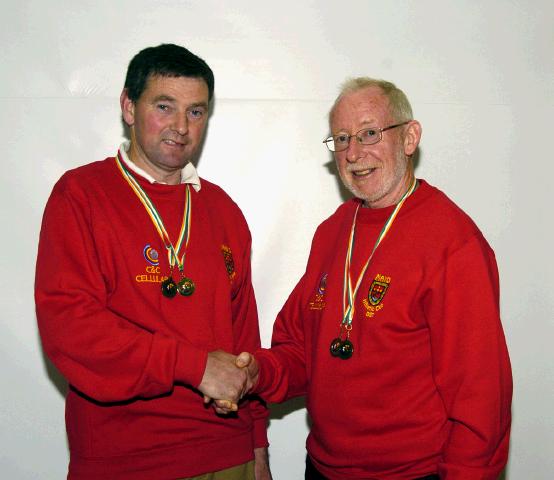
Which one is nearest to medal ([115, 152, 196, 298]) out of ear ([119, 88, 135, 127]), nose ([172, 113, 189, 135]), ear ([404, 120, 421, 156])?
ear ([119, 88, 135, 127])

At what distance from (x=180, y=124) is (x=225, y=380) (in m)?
0.96

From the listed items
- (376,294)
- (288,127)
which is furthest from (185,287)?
(288,127)

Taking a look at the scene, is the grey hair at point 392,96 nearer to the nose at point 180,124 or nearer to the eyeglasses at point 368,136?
the eyeglasses at point 368,136

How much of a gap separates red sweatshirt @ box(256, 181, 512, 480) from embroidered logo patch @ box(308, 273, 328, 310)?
3 centimetres

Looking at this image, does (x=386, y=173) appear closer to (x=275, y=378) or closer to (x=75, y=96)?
(x=275, y=378)

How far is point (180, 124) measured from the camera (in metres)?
2.44

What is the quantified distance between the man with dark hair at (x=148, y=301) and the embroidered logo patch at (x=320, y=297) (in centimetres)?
32

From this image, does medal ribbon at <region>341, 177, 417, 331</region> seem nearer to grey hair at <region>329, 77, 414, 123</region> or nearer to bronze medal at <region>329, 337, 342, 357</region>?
bronze medal at <region>329, 337, 342, 357</region>

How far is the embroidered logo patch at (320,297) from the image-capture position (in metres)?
2.50

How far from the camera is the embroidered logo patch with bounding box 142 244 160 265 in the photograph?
234cm

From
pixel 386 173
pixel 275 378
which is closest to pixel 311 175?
pixel 386 173

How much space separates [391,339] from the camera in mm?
2213

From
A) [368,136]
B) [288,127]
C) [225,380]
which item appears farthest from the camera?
[288,127]

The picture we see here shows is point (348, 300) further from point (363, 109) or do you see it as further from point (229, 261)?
point (363, 109)
